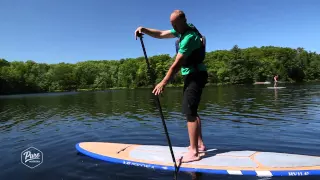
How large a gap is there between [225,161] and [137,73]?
115593 millimetres

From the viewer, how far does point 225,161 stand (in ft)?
19.6

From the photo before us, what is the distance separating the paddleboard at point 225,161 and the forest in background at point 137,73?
9031cm

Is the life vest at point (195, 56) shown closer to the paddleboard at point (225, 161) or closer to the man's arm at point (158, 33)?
the man's arm at point (158, 33)

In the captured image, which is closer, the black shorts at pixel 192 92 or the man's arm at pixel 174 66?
the man's arm at pixel 174 66

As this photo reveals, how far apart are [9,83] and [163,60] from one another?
7254 cm

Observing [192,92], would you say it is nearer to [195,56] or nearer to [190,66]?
[190,66]

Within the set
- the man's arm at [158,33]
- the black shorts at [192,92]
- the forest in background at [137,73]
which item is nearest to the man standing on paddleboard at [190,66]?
the black shorts at [192,92]

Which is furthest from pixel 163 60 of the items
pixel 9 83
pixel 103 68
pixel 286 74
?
pixel 9 83

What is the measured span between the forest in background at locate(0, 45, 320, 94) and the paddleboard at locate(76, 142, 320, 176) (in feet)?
296

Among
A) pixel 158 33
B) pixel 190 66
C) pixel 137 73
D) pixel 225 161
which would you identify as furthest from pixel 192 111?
pixel 137 73

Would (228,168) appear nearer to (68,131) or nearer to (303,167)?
(303,167)

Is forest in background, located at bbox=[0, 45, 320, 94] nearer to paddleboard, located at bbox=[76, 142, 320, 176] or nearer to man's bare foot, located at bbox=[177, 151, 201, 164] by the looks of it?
paddleboard, located at bbox=[76, 142, 320, 176]

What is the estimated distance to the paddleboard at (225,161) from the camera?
5.34 meters

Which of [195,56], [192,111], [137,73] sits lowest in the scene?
[192,111]
